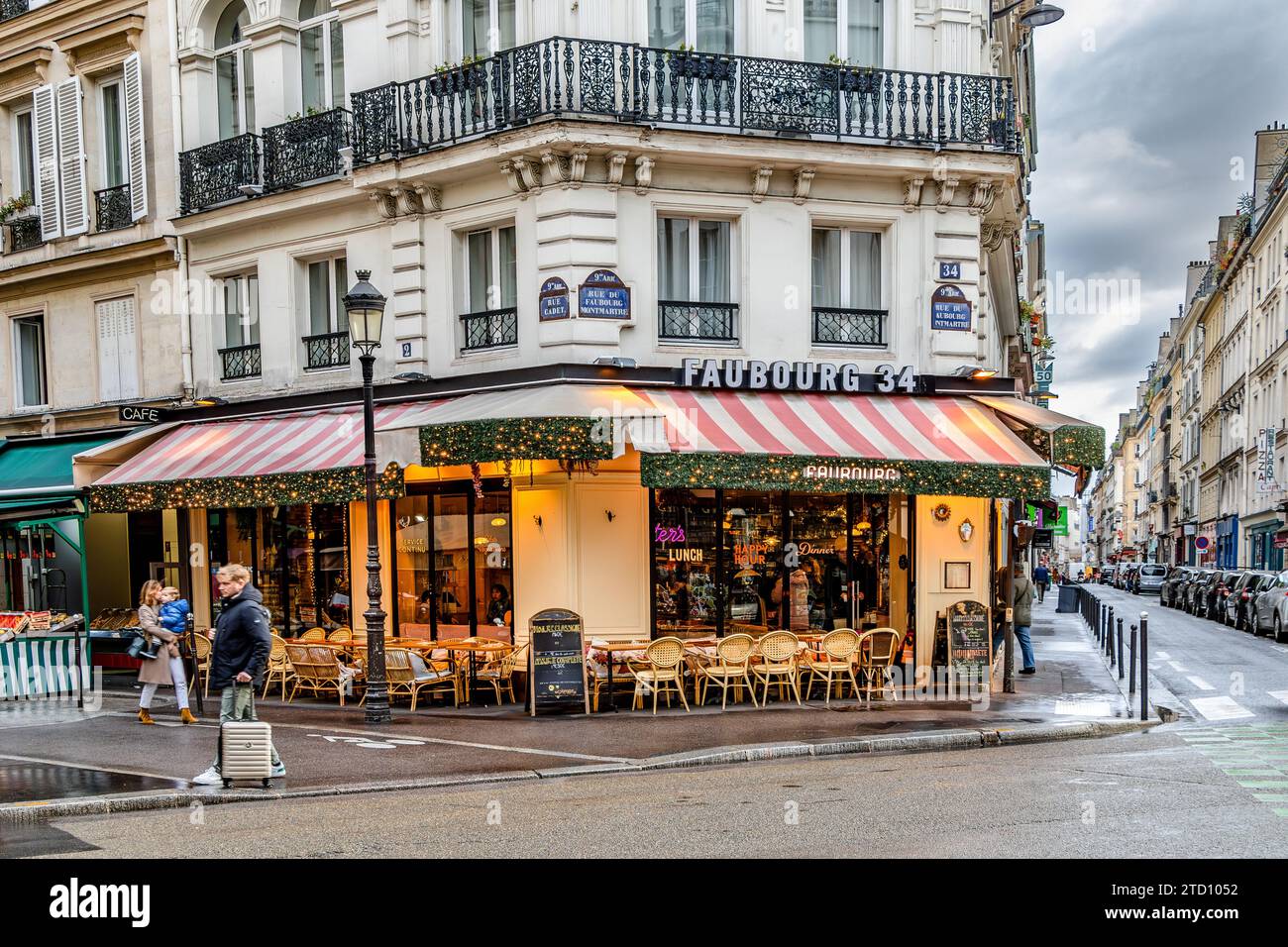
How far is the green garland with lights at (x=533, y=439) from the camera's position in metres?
13.8

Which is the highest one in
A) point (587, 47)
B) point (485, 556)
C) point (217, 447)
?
point (587, 47)

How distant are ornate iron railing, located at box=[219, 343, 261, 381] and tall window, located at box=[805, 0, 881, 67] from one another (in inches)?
396

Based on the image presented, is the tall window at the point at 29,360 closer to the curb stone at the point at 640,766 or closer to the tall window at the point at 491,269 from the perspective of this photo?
the tall window at the point at 491,269

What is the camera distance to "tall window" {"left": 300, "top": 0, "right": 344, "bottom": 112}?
59.5ft

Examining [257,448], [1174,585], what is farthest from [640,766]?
[1174,585]

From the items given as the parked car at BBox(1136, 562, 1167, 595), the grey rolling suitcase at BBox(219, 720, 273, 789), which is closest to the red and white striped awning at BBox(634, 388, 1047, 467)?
the grey rolling suitcase at BBox(219, 720, 273, 789)

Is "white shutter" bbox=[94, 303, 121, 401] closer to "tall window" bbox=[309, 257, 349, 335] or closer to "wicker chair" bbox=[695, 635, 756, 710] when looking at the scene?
"tall window" bbox=[309, 257, 349, 335]

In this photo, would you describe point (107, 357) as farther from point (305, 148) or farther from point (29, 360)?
point (305, 148)

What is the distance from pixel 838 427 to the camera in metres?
15.3

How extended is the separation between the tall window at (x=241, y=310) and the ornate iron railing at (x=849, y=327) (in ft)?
30.9
